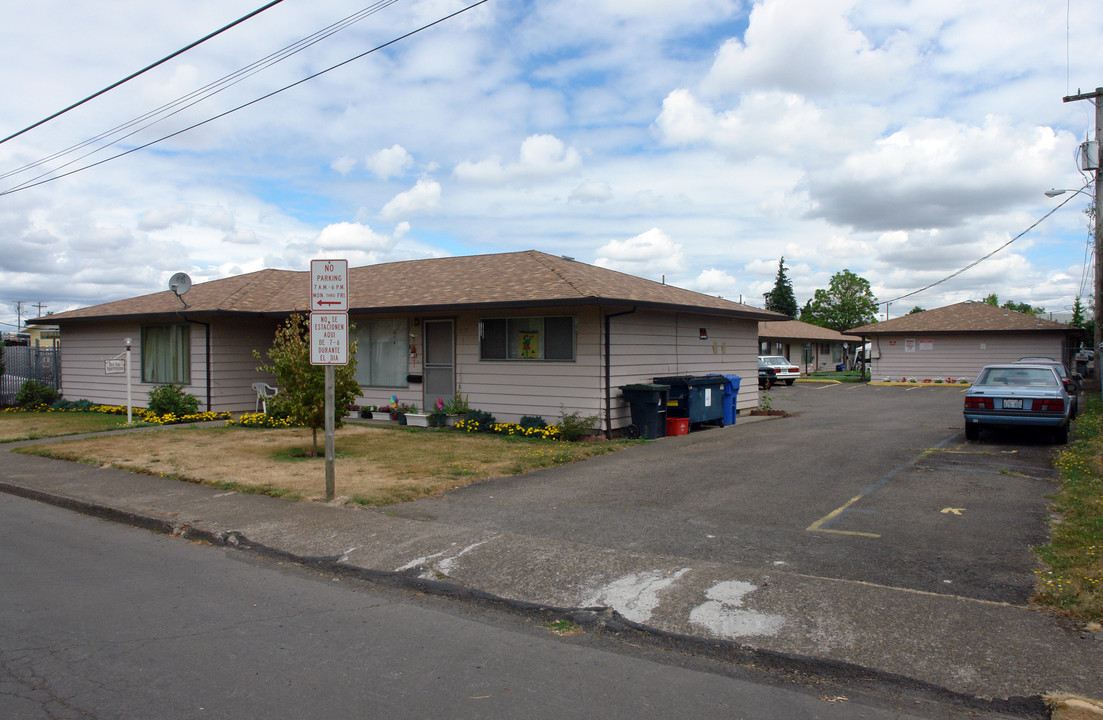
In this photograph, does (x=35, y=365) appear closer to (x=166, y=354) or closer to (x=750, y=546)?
(x=166, y=354)

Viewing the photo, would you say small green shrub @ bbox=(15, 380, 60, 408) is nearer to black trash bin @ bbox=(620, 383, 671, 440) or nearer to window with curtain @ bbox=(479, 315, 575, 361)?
window with curtain @ bbox=(479, 315, 575, 361)

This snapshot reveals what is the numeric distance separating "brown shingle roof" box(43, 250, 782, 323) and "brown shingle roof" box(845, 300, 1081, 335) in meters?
18.4

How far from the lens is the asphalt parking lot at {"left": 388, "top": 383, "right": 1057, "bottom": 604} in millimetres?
6172

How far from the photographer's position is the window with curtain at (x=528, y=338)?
14547 mm

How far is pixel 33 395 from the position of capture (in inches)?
858

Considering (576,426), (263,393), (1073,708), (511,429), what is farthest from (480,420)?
(1073,708)

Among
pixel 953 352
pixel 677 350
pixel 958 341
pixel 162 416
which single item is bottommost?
pixel 162 416

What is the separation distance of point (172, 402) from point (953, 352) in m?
32.8

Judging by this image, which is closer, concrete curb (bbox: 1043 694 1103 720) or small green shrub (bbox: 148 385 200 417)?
concrete curb (bbox: 1043 694 1103 720)

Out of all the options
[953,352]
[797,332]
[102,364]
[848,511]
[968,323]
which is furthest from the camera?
[797,332]

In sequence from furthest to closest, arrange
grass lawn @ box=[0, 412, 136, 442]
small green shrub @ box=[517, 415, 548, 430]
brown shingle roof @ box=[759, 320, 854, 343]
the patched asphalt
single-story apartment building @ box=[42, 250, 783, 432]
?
brown shingle roof @ box=[759, 320, 854, 343], grass lawn @ box=[0, 412, 136, 442], small green shrub @ box=[517, 415, 548, 430], single-story apartment building @ box=[42, 250, 783, 432], the patched asphalt

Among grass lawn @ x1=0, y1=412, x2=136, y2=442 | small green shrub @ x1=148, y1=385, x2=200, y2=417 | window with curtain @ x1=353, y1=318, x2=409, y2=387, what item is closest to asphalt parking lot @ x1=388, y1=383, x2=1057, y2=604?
window with curtain @ x1=353, y1=318, x2=409, y2=387

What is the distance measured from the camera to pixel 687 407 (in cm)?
1523

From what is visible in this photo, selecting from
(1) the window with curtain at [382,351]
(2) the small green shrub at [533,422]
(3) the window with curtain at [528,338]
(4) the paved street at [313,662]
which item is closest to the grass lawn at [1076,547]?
(4) the paved street at [313,662]
